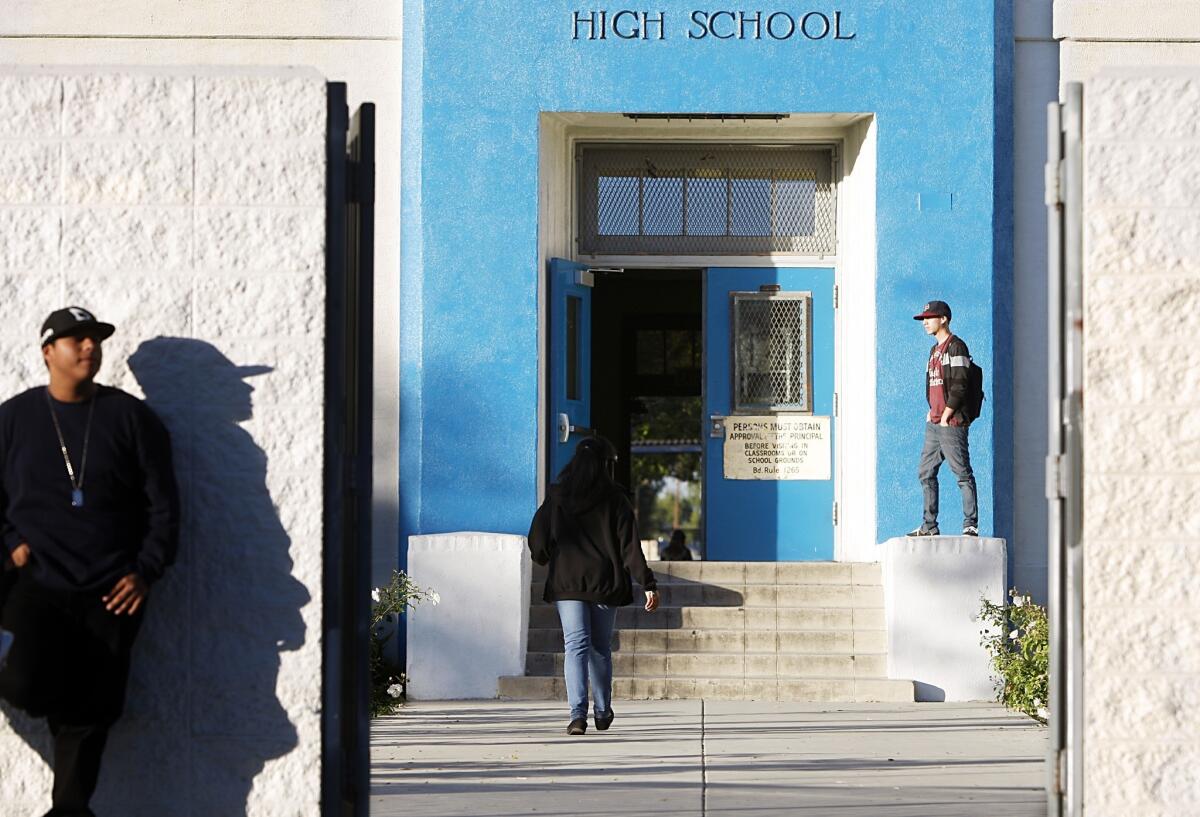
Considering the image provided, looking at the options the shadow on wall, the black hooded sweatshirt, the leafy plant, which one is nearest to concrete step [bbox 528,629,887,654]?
the leafy plant

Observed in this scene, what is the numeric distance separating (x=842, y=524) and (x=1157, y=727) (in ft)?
28.1

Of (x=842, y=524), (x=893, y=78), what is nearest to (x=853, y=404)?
(x=842, y=524)

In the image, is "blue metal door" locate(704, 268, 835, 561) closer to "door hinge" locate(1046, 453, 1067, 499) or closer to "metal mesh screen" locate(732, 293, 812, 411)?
"metal mesh screen" locate(732, 293, 812, 411)

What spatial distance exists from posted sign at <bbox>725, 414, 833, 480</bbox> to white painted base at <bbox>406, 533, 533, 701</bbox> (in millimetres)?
2281

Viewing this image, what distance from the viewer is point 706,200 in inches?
631

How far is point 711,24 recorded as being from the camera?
1488 cm

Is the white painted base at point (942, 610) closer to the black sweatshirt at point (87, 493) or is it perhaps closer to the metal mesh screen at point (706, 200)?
the metal mesh screen at point (706, 200)

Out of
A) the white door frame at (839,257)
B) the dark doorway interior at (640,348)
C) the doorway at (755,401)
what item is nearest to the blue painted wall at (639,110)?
the white door frame at (839,257)

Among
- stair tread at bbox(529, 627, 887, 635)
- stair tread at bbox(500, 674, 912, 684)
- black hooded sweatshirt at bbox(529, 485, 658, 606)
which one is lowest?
stair tread at bbox(500, 674, 912, 684)

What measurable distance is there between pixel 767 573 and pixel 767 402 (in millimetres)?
1646

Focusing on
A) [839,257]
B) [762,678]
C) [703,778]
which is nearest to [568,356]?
[839,257]

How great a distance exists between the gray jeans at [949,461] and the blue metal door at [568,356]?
280cm

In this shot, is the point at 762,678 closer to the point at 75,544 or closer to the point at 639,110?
the point at 639,110

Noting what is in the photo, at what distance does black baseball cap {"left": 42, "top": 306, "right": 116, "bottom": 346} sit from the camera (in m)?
6.82
